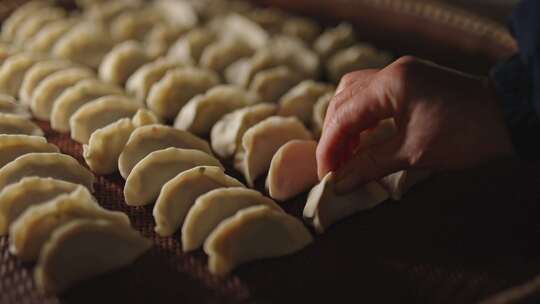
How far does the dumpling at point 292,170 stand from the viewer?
3.46 feet

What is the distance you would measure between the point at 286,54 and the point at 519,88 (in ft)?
2.22

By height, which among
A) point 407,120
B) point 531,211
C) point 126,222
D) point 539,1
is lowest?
point 531,211

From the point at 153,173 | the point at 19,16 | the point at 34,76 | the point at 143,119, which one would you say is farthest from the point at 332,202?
the point at 19,16

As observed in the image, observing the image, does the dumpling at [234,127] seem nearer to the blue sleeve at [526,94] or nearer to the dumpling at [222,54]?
the dumpling at [222,54]

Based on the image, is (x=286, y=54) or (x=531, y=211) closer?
(x=531, y=211)

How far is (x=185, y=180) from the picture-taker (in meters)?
0.99

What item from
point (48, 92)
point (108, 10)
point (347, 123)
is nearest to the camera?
point (347, 123)

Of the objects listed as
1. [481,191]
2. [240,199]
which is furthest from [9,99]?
[481,191]

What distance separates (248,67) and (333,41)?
0.30m

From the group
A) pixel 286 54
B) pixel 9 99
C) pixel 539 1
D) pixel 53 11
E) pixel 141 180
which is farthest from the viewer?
pixel 53 11

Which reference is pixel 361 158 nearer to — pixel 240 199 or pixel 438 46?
pixel 240 199

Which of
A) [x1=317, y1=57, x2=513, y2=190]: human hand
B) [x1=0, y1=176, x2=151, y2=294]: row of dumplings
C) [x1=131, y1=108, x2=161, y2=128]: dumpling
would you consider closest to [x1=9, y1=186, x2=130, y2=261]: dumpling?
[x1=0, y1=176, x2=151, y2=294]: row of dumplings

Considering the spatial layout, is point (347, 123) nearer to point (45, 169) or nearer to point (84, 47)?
point (45, 169)

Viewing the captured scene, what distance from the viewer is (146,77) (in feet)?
4.41
